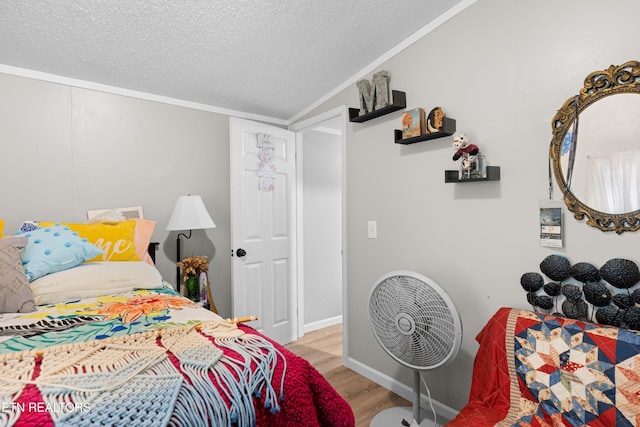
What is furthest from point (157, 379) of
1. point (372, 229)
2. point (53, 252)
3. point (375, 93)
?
point (375, 93)

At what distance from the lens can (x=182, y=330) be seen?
121 cm

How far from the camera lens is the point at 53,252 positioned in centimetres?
182

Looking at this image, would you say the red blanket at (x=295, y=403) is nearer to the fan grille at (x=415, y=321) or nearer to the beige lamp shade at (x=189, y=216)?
the fan grille at (x=415, y=321)

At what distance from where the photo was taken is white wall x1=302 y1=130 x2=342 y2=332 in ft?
12.2

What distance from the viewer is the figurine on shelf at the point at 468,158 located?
187 centimetres

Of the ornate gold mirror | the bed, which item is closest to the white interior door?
the bed

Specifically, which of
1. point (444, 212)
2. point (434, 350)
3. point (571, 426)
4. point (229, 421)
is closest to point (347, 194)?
point (444, 212)

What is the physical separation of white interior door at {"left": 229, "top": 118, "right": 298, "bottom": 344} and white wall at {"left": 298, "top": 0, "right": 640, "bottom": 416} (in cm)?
99

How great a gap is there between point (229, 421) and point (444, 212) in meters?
1.71

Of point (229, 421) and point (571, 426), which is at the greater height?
point (229, 421)

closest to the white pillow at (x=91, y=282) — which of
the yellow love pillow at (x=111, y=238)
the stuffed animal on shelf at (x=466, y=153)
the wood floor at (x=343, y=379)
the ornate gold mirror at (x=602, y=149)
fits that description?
the yellow love pillow at (x=111, y=238)

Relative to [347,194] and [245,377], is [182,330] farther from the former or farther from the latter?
[347,194]

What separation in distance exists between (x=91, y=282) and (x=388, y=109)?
207cm

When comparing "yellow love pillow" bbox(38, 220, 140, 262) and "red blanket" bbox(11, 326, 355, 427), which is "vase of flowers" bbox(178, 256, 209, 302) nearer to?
"yellow love pillow" bbox(38, 220, 140, 262)
